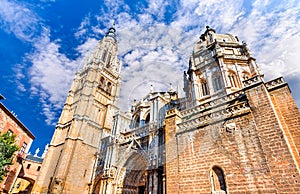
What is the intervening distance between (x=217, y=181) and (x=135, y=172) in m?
12.0

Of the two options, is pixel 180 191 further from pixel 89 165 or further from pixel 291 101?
pixel 89 165

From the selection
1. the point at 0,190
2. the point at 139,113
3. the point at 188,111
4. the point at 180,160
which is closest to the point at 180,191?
the point at 180,160

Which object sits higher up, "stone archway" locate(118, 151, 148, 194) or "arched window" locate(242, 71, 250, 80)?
"arched window" locate(242, 71, 250, 80)

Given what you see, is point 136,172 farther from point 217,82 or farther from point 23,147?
point 23,147

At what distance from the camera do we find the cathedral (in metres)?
8.16

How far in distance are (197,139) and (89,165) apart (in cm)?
1863

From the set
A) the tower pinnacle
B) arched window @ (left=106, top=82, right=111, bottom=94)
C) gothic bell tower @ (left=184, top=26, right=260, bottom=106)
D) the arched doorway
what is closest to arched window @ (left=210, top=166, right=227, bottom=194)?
gothic bell tower @ (left=184, top=26, right=260, bottom=106)

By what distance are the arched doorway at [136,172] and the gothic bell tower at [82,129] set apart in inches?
280

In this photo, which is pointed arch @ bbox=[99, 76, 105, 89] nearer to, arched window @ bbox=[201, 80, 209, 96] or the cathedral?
the cathedral

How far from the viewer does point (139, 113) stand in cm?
2641

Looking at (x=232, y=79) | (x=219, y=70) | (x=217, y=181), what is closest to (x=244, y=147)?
(x=217, y=181)

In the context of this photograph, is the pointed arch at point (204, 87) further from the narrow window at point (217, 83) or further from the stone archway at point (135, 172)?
the stone archway at point (135, 172)

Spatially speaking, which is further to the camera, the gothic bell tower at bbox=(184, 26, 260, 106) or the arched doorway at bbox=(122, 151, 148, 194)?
the arched doorway at bbox=(122, 151, 148, 194)

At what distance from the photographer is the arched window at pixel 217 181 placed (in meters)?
8.52
